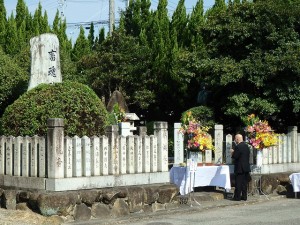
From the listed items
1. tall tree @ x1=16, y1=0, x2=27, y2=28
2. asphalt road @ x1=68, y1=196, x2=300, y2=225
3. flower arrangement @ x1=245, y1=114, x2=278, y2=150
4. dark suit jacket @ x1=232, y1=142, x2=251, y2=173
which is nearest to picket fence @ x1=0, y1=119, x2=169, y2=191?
asphalt road @ x1=68, y1=196, x2=300, y2=225

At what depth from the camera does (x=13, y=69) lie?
A: 21141 millimetres

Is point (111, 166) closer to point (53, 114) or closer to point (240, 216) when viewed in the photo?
point (53, 114)

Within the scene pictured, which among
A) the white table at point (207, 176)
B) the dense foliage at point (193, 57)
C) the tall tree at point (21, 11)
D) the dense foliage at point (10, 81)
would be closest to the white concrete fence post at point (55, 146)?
the white table at point (207, 176)

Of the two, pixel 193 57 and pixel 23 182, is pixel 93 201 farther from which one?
pixel 193 57

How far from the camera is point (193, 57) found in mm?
23516

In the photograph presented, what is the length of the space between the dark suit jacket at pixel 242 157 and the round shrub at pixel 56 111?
401 cm

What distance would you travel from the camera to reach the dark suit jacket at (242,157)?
15.8m

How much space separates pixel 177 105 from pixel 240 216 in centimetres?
1593

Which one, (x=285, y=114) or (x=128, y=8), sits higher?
(x=128, y=8)

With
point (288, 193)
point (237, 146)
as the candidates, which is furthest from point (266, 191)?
point (237, 146)

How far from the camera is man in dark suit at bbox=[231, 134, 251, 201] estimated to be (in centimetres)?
1584

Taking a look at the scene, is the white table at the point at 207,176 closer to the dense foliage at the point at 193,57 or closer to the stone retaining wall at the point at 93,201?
the stone retaining wall at the point at 93,201

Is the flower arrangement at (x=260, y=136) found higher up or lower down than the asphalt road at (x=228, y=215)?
higher up

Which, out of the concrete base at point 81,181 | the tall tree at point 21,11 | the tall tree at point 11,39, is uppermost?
the tall tree at point 21,11
